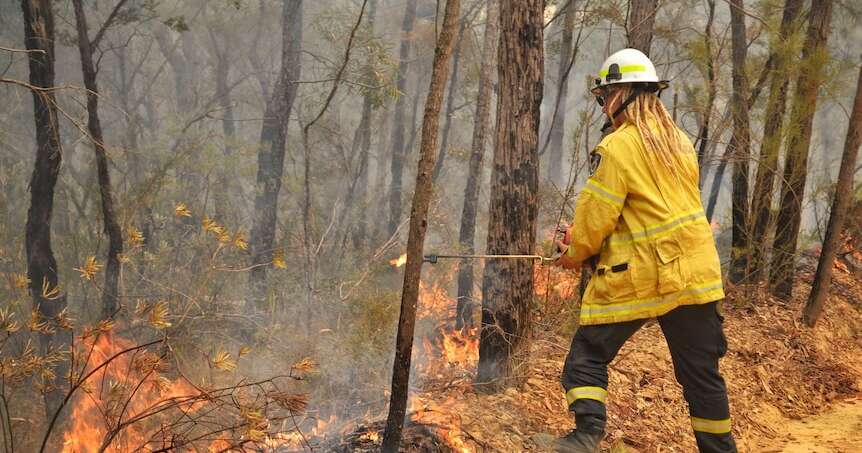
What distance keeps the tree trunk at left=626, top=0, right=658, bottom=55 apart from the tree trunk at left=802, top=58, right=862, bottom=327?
2634mm

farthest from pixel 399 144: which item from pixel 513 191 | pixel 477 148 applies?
pixel 513 191

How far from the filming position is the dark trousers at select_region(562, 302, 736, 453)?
3.30m

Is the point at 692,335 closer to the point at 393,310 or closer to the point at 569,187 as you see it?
the point at 569,187

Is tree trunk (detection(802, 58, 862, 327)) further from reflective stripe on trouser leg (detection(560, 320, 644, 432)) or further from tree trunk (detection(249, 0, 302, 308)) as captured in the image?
tree trunk (detection(249, 0, 302, 308))

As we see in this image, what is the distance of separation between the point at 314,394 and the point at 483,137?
5.71 metres

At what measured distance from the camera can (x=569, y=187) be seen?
693 centimetres

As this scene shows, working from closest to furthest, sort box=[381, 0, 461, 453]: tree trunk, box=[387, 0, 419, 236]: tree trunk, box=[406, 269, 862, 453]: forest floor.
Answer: box=[381, 0, 461, 453]: tree trunk, box=[406, 269, 862, 453]: forest floor, box=[387, 0, 419, 236]: tree trunk

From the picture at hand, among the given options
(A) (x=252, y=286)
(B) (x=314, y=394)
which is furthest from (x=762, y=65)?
(A) (x=252, y=286)

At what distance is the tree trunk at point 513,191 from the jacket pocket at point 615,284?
1.52 metres

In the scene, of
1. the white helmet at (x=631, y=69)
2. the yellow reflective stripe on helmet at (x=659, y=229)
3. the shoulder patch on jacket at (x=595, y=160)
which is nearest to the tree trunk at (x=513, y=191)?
the white helmet at (x=631, y=69)

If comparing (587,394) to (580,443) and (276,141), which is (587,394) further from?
(276,141)

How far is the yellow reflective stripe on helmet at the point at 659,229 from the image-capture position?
10.6 ft

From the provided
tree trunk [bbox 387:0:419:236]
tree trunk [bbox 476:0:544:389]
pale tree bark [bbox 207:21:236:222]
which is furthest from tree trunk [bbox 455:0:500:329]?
tree trunk [bbox 476:0:544:389]

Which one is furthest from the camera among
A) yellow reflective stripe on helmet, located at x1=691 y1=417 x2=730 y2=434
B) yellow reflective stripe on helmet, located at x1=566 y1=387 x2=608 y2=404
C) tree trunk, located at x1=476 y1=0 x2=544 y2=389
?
tree trunk, located at x1=476 y1=0 x2=544 y2=389
